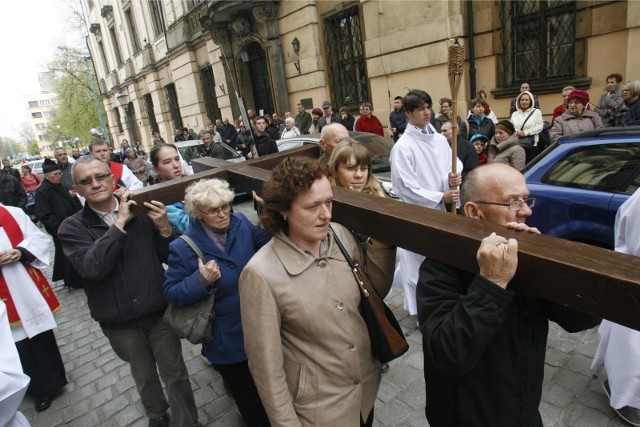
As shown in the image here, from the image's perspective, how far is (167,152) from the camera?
312 centimetres

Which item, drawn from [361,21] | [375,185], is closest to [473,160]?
[375,185]

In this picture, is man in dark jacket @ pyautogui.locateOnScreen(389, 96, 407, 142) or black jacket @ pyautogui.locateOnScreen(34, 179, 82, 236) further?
→ man in dark jacket @ pyautogui.locateOnScreen(389, 96, 407, 142)

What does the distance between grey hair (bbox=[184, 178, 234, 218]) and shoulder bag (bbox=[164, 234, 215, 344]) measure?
0.62ft

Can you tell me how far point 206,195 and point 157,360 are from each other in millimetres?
1254

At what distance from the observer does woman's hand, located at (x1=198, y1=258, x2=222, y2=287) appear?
6.88ft

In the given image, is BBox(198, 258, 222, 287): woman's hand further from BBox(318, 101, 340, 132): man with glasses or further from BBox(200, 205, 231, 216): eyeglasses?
BBox(318, 101, 340, 132): man with glasses

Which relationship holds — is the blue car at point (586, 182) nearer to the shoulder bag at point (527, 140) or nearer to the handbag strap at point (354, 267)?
the shoulder bag at point (527, 140)

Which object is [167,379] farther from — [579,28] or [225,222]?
[579,28]

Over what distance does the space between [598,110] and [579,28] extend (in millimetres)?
1815

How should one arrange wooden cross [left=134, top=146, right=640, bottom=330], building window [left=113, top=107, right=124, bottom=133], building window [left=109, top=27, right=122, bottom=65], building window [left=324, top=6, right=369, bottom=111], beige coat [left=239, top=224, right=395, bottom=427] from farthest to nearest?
building window [left=113, top=107, right=124, bottom=133]
building window [left=109, top=27, right=122, bottom=65]
building window [left=324, top=6, right=369, bottom=111]
beige coat [left=239, top=224, right=395, bottom=427]
wooden cross [left=134, top=146, right=640, bottom=330]

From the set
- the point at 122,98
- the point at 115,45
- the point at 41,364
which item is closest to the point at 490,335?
the point at 41,364

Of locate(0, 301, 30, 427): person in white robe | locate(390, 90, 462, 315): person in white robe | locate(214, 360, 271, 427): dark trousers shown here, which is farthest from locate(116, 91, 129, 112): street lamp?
locate(214, 360, 271, 427): dark trousers

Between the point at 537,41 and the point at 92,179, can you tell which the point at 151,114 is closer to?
the point at 537,41

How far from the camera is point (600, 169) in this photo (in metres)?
3.63
